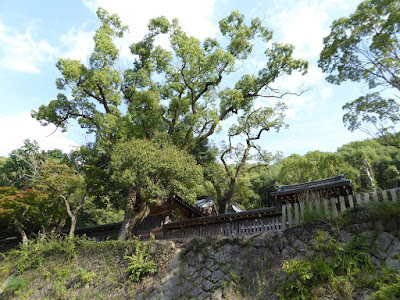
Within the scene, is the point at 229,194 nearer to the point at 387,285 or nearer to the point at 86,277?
the point at 86,277

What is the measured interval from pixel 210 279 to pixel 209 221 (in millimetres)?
4063

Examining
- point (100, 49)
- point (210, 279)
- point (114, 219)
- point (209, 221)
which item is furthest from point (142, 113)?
point (114, 219)

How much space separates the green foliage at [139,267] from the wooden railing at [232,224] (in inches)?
127

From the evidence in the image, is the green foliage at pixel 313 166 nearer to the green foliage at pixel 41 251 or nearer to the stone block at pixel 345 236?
the stone block at pixel 345 236

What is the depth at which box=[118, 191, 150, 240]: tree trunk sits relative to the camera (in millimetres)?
14892

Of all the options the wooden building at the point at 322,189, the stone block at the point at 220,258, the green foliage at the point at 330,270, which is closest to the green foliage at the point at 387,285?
the green foliage at the point at 330,270

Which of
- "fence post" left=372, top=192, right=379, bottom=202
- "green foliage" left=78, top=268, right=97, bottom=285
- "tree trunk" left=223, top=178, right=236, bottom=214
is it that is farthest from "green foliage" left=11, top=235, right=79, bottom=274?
"fence post" left=372, top=192, right=379, bottom=202

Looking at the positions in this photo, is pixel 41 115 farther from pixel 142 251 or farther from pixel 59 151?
pixel 59 151

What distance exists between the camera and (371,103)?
14422mm

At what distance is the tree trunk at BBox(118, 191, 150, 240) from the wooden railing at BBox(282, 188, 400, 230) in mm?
9087

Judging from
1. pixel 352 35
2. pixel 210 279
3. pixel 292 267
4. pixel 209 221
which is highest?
pixel 352 35

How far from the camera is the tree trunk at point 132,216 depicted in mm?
14892

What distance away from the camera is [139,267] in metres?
10.0

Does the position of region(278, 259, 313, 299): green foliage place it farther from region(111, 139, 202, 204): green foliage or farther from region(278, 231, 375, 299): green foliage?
region(111, 139, 202, 204): green foliage
